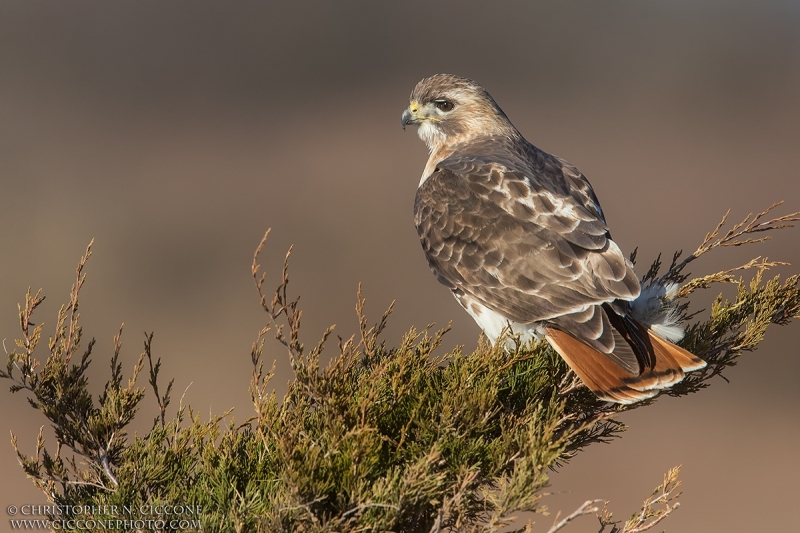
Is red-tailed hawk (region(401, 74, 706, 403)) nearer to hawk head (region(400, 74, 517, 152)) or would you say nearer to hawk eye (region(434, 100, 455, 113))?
hawk head (region(400, 74, 517, 152))

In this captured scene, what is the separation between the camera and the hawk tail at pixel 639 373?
275 centimetres

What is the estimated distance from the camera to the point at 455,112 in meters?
4.55

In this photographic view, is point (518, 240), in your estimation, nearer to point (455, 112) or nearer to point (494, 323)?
point (494, 323)

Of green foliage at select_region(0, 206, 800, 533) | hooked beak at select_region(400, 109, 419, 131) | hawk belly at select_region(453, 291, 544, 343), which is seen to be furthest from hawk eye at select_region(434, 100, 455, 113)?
green foliage at select_region(0, 206, 800, 533)

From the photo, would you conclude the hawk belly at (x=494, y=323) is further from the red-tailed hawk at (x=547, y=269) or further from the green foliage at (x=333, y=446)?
the green foliage at (x=333, y=446)

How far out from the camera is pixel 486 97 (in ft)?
14.9

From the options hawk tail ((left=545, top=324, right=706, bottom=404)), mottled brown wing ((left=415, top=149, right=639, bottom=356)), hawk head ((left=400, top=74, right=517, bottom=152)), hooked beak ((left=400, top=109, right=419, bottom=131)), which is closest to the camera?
hawk tail ((left=545, top=324, right=706, bottom=404))

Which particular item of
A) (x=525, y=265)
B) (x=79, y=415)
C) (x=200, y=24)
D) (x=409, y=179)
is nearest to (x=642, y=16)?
(x=409, y=179)

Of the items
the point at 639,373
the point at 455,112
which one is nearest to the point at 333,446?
the point at 639,373

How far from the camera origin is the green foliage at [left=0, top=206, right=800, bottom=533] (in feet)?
6.96

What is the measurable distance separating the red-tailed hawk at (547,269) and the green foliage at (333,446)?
0.98 feet

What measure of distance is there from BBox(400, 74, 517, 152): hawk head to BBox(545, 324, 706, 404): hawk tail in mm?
1949

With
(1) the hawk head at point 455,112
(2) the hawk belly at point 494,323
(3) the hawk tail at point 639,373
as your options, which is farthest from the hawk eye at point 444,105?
(3) the hawk tail at point 639,373

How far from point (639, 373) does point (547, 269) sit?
58 centimetres
